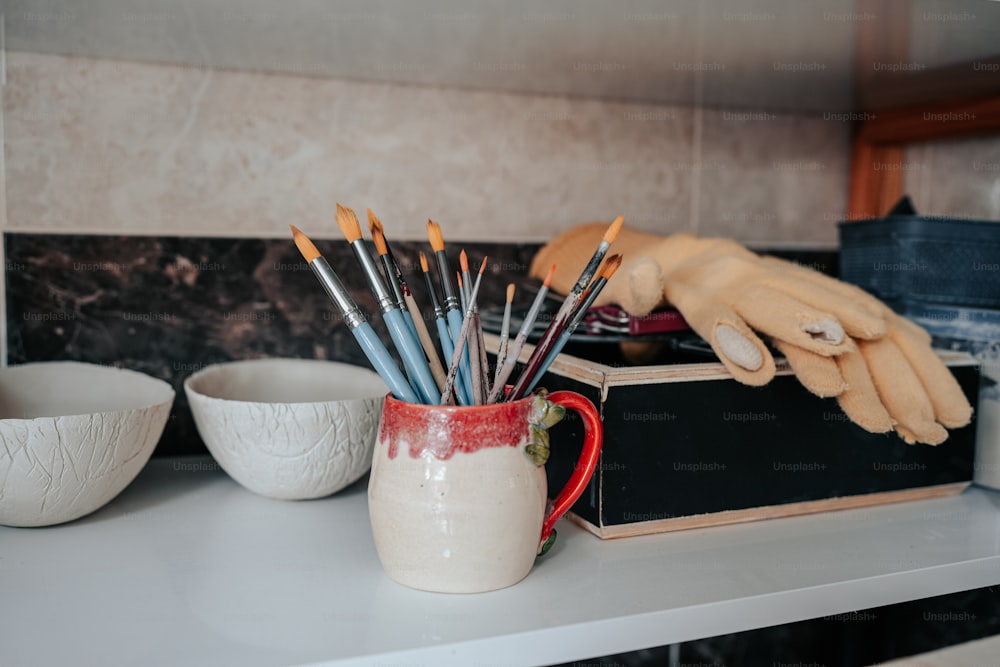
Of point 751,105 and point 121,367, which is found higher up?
point 751,105

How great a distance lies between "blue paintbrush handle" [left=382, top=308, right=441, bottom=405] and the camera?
54cm

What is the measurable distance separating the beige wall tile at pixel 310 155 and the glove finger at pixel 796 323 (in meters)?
0.42

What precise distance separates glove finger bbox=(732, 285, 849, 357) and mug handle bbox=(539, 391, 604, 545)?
0.55 feet

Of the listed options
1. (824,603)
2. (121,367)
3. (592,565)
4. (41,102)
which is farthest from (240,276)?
(824,603)

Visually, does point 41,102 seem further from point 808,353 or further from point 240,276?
point 808,353

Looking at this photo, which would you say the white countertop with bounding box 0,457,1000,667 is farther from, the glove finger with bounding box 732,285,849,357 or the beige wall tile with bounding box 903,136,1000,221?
the beige wall tile with bounding box 903,136,1000,221

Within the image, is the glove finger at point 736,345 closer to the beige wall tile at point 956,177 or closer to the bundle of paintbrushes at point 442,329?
the bundle of paintbrushes at point 442,329

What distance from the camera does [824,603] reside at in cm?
55

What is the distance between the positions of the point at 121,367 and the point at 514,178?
1.64ft

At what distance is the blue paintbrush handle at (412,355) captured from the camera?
1.78 feet

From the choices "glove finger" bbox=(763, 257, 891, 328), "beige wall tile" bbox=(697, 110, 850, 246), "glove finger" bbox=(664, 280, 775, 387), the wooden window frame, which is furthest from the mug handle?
the wooden window frame

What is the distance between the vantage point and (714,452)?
65 centimetres

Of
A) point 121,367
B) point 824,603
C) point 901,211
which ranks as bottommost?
point 824,603

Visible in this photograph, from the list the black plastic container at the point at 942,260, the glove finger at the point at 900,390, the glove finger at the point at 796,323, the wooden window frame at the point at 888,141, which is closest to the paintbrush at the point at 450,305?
the glove finger at the point at 796,323
